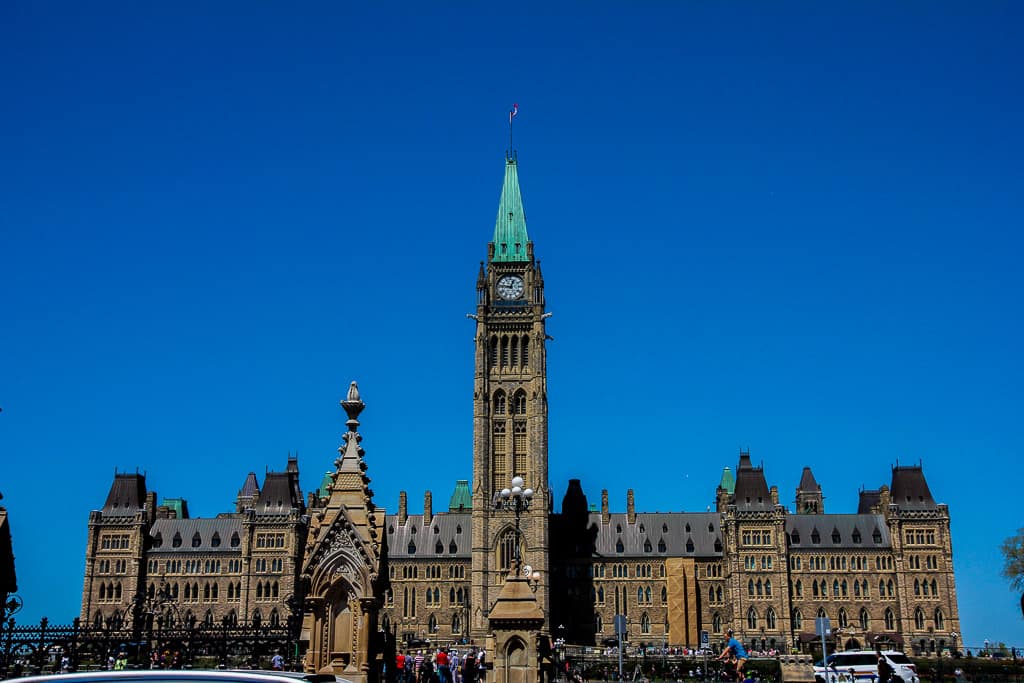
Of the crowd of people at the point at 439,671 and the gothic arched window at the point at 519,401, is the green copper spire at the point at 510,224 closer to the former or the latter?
the gothic arched window at the point at 519,401

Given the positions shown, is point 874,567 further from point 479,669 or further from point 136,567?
point 479,669

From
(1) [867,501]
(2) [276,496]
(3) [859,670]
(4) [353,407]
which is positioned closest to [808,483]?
(1) [867,501]

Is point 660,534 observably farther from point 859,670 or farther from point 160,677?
point 160,677

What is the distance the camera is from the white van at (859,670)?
34156 millimetres

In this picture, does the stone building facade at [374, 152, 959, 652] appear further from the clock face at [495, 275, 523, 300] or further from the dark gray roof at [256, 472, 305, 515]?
the dark gray roof at [256, 472, 305, 515]

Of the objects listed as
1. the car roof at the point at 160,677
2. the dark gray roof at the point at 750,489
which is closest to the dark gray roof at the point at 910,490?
the dark gray roof at the point at 750,489

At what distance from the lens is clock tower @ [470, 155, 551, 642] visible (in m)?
96.8

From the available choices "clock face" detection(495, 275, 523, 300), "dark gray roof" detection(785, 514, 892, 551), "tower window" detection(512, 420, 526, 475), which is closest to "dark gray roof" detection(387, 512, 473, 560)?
"tower window" detection(512, 420, 526, 475)

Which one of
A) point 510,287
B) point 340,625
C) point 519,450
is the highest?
point 510,287

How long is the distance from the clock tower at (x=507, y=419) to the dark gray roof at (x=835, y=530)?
24574 mm

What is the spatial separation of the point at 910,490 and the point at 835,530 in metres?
7.87

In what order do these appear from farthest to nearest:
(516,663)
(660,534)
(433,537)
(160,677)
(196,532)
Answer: (660,534)
(433,537)
(196,532)
(516,663)
(160,677)

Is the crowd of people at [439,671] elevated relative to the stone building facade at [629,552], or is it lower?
lower

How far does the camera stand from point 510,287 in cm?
10444
